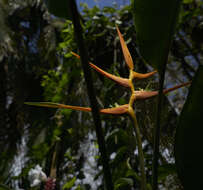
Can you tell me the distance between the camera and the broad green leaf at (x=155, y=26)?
0.27 metres

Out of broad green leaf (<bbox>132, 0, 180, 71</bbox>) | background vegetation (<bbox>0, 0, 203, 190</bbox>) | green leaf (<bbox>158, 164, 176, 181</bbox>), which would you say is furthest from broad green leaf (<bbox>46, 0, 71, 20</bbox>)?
background vegetation (<bbox>0, 0, 203, 190</bbox>)

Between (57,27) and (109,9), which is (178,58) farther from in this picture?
(57,27)

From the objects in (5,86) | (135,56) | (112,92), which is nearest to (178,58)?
→ (135,56)

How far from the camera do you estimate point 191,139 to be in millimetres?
289

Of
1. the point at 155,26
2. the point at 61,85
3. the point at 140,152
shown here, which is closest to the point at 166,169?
the point at 140,152

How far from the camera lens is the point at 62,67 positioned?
4.43 feet

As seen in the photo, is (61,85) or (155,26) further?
(61,85)

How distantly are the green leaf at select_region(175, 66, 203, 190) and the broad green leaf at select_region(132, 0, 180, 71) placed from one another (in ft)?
0.17

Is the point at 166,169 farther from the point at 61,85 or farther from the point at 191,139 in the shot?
the point at 61,85

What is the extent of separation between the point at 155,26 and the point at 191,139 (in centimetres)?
15

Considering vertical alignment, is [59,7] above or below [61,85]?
below

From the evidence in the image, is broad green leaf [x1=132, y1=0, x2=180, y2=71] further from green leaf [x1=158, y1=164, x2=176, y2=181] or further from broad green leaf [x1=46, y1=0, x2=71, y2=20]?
green leaf [x1=158, y1=164, x2=176, y2=181]

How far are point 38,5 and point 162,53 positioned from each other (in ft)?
4.02

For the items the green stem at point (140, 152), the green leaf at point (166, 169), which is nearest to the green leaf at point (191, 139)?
the green stem at point (140, 152)
